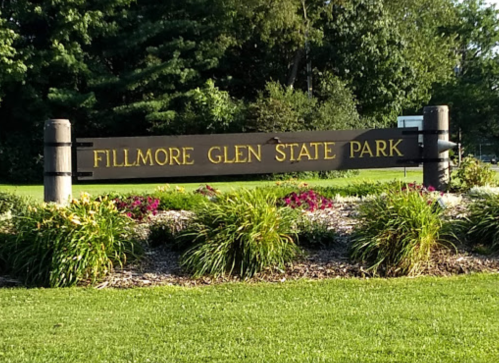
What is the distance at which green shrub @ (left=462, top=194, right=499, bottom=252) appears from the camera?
23.4 feet

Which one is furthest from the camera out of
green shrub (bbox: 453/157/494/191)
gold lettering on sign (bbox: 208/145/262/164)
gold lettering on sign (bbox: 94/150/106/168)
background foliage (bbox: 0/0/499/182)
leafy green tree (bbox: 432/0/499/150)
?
leafy green tree (bbox: 432/0/499/150)

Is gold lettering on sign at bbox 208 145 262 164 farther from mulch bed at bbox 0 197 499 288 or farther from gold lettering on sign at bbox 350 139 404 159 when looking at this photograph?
mulch bed at bbox 0 197 499 288

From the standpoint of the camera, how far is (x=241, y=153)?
380 inches

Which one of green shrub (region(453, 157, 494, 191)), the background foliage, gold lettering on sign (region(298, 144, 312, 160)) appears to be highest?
the background foliage

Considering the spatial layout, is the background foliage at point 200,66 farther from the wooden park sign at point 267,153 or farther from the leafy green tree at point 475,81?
the leafy green tree at point 475,81

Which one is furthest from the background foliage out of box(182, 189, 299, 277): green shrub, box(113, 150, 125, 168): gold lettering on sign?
box(182, 189, 299, 277): green shrub

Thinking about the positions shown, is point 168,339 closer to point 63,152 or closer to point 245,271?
point 245,271

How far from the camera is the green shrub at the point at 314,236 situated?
7.29 metres

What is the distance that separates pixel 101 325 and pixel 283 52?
90.9ft

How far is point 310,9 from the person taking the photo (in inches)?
1180

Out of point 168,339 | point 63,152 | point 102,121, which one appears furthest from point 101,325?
point 102,121

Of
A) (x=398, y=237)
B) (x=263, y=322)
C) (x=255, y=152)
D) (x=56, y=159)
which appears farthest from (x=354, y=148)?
(x=263, y=322)

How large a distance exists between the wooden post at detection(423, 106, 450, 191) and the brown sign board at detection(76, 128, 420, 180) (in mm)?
213

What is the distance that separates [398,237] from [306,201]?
2269 millimetres
